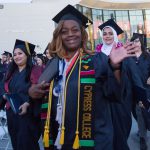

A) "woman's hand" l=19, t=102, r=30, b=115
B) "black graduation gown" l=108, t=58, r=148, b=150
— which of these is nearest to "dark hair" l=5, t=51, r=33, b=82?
"woman's hand" l=19, t=102, r=30, b=115

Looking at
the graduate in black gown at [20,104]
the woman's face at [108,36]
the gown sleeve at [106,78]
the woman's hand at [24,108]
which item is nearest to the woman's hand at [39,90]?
the gown sleeve at [106,78]

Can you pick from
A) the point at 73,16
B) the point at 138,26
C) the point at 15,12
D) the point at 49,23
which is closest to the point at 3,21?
the point at 15,12

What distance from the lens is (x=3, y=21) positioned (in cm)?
1866

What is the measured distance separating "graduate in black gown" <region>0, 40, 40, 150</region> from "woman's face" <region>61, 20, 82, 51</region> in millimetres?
1467

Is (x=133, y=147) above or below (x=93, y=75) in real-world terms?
below

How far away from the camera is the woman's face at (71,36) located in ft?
8.19

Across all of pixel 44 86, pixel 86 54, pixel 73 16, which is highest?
pixel 73 16

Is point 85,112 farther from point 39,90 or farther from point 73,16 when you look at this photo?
point 73,16

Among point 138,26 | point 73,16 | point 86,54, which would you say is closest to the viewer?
point 86,54

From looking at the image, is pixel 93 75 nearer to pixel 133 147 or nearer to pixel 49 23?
pixel 133 147

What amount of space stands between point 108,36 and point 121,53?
2523 mm

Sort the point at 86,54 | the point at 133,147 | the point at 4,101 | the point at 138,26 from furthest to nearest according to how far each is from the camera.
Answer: the point at 138,26 < the point at 133,147 < the point at 4,101 < the point at 86,54

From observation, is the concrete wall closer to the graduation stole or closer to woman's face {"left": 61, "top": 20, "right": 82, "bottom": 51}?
woman's face {"left": 61, "top": 20, "right": 82, "bottom": 51}

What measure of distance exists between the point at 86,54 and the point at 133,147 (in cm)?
340
